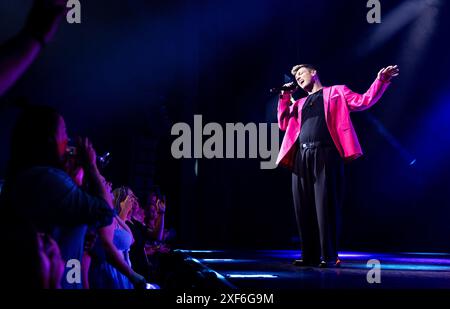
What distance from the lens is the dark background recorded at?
516 centimetres

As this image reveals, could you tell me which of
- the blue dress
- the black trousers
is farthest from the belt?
the blue dress

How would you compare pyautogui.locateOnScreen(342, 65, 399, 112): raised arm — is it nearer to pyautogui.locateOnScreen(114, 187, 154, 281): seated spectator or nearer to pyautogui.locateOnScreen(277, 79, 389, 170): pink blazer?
pyautogui.locateOnScreen(277, 79, 389, 170): pink blazer

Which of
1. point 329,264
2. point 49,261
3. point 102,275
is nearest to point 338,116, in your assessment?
point 329,264

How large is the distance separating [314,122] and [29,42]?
232 cm

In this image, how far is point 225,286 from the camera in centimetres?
204

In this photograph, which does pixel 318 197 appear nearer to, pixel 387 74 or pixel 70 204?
pixel 387 74

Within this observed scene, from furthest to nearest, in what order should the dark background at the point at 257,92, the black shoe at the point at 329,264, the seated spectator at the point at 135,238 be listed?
1. the dark background at the point at 257,92
2. the black shoe at the point at 329,264
3. the seated spectator at the point at 135,238

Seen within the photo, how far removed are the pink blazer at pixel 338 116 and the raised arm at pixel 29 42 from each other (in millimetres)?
2222

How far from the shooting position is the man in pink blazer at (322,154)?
9.79 feet

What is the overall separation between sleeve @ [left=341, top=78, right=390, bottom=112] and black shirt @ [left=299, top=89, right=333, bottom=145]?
0.62 feet

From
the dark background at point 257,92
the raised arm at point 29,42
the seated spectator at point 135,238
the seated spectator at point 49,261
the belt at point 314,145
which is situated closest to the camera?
the raised arm at point 29,42

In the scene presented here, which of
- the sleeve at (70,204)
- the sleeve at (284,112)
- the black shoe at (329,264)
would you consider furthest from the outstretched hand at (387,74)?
the sleeve at (70,204)

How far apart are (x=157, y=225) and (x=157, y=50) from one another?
244 centimetres

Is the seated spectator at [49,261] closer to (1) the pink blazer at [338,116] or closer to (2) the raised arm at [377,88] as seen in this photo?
(1) the pink blazer at [338,116]
